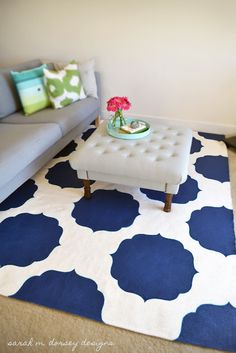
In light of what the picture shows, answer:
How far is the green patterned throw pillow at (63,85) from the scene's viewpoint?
239cm

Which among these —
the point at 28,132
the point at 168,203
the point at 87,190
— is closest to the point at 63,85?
the point at 28,132

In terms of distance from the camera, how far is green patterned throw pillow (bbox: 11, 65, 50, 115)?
2299 millimetres

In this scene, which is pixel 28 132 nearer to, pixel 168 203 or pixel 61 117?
pixel 61 117

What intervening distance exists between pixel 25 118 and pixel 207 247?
5.98 feet

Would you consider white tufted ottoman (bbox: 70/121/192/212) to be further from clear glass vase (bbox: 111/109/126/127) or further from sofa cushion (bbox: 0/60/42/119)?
sofa cushion (bbox: 0/60/42/119)

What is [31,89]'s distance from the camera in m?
2.34

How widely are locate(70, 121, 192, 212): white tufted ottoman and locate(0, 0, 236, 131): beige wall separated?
104 cm

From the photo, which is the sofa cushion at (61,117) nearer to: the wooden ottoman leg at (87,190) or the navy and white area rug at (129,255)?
the navy and white area rug at (129,255)

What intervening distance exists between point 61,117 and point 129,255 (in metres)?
1.37

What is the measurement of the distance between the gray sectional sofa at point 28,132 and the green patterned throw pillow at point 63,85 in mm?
71

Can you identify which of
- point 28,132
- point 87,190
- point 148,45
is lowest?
point 87,190

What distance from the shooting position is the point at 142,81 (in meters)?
2.89

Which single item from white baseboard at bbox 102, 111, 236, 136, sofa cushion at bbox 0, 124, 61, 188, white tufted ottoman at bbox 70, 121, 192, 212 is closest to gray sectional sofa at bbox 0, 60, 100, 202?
sofa cushion at bbox 0, 124, 61, 188

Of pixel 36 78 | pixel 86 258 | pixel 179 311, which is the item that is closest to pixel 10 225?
pixel 86 258
